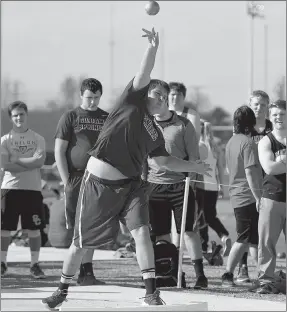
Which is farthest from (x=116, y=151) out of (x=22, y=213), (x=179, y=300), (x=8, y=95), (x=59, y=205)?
(x=8, y=95)

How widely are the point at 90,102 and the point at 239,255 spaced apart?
221cm

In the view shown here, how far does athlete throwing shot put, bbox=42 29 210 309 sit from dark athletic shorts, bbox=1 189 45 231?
128 inches

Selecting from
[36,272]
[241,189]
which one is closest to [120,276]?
[36,272]

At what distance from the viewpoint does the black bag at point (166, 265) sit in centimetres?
973

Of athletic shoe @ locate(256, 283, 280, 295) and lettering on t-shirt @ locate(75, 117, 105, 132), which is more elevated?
lettering on t-shirt @ locate(75, 117, 105, 132)

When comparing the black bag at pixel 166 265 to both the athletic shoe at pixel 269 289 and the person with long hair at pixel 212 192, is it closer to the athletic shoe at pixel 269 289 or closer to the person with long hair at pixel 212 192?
the athletic shoe at pixel 269 289

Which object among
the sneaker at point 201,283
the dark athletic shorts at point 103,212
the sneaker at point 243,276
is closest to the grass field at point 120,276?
the sneaker at point 201,283

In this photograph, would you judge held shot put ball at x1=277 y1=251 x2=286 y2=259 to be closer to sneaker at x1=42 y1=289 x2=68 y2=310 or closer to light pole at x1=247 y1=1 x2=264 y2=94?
sneaker at x1=42 y1=289 x2=68 y2=310

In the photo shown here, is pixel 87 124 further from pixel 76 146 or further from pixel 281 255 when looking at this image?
pixel 281 255

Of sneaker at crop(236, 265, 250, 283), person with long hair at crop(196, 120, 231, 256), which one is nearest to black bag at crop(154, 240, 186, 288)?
sneaker at crop(236, 265, 250, 283)

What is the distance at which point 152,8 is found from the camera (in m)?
8.10

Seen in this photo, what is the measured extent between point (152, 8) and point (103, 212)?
1808mm

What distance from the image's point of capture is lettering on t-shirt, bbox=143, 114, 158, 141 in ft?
25.2

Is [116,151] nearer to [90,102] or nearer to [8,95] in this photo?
[90,102]
